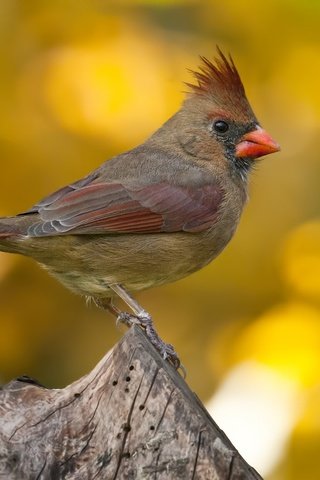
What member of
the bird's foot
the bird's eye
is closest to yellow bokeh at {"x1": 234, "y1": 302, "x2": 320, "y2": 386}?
the bird's foot

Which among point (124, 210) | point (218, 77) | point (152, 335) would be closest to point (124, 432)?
point (152, 335)

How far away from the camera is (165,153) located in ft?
15.8

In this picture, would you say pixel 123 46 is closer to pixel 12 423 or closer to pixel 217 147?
pixel 217 147

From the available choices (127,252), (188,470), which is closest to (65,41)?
(127,252)

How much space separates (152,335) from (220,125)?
135cm

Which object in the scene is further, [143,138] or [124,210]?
[143,138]

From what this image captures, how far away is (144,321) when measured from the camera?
4062mm

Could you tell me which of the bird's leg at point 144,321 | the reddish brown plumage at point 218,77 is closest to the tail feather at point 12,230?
the bird's leg at point 144,321

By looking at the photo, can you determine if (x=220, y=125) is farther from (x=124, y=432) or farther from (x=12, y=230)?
(x=124, y=432)

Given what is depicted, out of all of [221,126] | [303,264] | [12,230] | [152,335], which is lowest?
[152,335]

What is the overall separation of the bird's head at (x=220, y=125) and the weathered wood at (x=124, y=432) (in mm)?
1823

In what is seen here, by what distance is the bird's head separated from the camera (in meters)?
4.79

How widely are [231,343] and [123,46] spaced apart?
141 centimetres

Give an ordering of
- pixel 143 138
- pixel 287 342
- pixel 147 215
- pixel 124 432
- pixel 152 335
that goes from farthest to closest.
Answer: pixel 143 138 < pixel 147 215 < pixel 287 342 < pixel 152 335 < pixel 124 432
